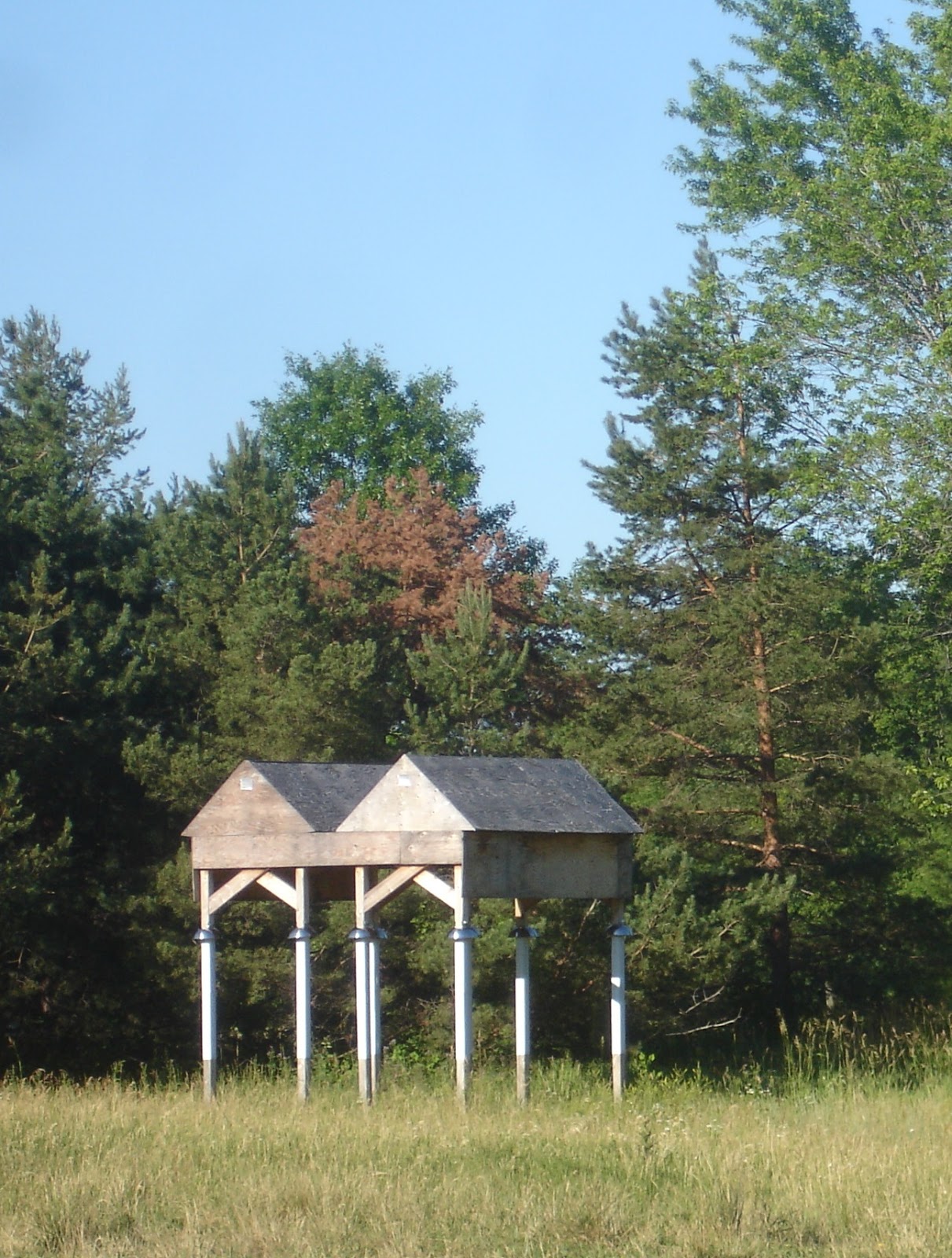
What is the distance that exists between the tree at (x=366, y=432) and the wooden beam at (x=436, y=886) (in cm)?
3484

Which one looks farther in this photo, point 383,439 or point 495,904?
point 383,439

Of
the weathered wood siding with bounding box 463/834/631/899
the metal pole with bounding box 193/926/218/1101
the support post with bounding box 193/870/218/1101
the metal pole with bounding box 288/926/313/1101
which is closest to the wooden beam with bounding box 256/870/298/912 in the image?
the metal pole with bounding box 288/926/313/1101

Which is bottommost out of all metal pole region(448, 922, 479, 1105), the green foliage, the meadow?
the meadow

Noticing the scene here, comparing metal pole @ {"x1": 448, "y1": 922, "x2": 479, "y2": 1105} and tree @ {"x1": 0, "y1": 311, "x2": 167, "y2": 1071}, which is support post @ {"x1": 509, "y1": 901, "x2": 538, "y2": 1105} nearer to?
metal pole @ {"x1": 448, "y1": 922, "x2": 479, "y2": 1105}

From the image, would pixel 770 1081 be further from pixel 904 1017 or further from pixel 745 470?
pixel 745 470

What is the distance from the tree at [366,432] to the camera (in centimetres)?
5034

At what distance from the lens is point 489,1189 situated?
919cm

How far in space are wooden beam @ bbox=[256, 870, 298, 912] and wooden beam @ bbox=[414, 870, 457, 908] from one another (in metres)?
1.70

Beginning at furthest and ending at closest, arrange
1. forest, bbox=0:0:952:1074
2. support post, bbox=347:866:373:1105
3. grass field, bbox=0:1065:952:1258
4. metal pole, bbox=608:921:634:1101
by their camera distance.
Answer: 1. forest, bbox=0:0:952:1074
2. metal pole, bbox=608:921:634:1101
3. support post, bbox=347:866:373:1105
4. grass field, bbox=0:1065:952:1258

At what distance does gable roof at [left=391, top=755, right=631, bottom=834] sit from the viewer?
13930 millimetres

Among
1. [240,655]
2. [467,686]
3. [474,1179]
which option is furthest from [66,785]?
[474,1179]

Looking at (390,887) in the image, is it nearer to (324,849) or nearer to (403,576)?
(324,849)

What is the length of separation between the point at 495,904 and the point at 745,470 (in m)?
9.45

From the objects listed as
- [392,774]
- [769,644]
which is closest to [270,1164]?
[392,774]
